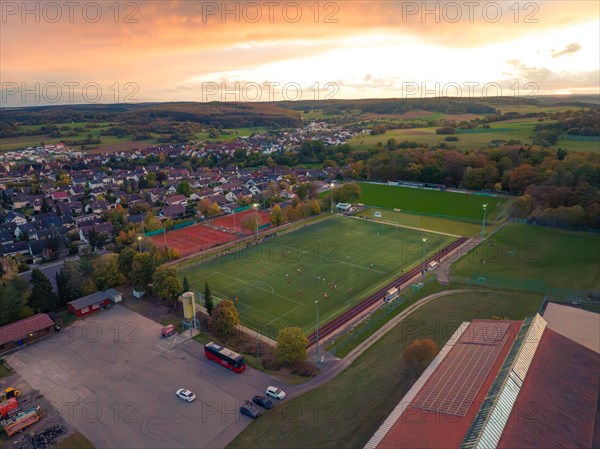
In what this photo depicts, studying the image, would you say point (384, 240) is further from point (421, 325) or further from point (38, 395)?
point (38, 395)

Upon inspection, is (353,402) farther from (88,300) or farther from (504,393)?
(88,300)

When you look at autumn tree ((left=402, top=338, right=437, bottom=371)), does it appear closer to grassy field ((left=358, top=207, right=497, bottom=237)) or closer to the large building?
the large building

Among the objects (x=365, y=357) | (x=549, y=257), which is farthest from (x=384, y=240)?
(x=365, y=357)

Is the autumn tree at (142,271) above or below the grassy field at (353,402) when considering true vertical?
above

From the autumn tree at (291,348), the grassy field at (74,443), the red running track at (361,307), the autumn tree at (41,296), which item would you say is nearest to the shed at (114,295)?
the autumn tree at (41,296)

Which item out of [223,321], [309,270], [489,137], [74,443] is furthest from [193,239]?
[489,137]

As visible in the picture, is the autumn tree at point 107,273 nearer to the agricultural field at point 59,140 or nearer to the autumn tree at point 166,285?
the autumn tree at point 166,285

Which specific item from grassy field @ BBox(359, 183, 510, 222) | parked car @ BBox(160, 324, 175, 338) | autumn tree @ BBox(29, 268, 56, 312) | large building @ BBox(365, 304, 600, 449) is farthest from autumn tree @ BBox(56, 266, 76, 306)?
grassy field @ BBox(359, 183, 510, 222)
